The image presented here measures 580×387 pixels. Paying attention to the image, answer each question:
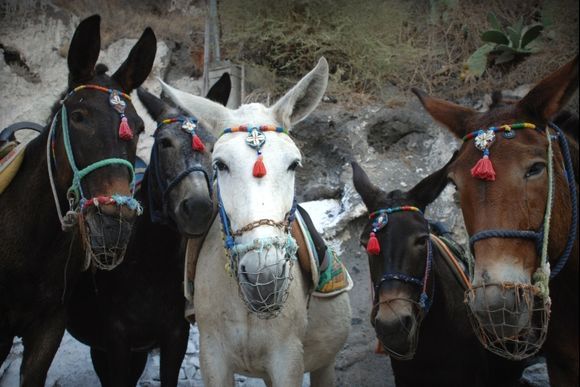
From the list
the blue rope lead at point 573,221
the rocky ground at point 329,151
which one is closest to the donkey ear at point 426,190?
the blue rope lead at point 573,221

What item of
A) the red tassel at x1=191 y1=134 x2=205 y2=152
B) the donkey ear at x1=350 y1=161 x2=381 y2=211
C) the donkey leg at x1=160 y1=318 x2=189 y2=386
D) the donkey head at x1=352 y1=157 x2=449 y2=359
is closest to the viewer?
the donkey head at x1=352 y1=157 x2=449 y2=359

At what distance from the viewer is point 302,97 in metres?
3.35

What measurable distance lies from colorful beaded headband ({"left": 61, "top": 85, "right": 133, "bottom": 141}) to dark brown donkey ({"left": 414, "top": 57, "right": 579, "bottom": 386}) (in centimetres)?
183

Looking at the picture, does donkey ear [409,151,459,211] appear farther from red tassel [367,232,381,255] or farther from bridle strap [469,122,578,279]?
bridle strap [469,122,578,279]

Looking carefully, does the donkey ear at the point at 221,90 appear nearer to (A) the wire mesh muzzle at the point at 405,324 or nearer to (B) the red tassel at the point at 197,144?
(B) the red tassel at the point at 197,144

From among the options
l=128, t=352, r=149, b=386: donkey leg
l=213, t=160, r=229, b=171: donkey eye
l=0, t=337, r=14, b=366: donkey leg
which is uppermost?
l=213, t=160, r=229, b=171: donkey eye

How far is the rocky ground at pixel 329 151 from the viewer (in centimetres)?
626

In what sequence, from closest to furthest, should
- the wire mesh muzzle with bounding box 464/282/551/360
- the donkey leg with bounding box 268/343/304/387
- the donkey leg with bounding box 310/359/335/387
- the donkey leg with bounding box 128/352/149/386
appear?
1. the wire mesh muzzle with bounding box 464/282/551/360
2. the donkey leg with bounding box 268/343/304/387
3. the donkey leg with bounding box 310/359/335/387
4. the donkey leg with bounding box 128/352/149/386

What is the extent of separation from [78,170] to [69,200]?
0.18 meters

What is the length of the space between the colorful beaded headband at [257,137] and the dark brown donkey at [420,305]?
1.31 meters

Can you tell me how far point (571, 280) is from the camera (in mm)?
2764

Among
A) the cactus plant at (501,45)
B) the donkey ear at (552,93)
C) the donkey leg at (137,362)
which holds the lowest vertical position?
the donkey leg at (137,362)

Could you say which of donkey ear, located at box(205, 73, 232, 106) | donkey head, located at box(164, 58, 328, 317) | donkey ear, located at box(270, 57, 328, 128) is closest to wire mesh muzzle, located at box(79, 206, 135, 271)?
donkey head, located at box(164, 58, 328, 317)

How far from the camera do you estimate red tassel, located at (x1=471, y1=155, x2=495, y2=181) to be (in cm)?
257
